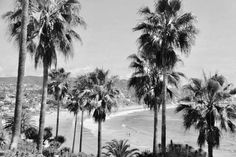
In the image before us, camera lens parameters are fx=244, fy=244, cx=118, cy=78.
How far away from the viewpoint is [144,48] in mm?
14680

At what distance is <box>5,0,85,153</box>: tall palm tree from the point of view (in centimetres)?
1301

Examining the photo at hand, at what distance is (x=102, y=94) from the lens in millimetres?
20656

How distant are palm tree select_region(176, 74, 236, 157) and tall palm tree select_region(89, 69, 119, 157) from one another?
7.83 meters

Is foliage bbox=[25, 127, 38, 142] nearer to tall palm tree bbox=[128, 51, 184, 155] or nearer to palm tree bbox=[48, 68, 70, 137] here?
palm tree bbox=[48, 68, 70, 137]

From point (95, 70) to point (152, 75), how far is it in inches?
210

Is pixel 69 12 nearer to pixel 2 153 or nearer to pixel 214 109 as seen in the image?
pixel 2 153

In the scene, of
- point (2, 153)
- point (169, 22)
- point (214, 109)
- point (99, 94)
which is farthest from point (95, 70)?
point (2, 153)

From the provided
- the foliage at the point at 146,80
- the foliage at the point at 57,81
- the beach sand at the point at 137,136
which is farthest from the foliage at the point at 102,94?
the foliage at the point at 57,81

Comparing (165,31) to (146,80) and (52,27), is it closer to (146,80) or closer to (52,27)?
(146,80)

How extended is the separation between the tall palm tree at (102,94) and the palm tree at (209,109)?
783cm

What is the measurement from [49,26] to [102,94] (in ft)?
29.1

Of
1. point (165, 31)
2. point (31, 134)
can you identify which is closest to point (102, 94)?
point (165, 31)

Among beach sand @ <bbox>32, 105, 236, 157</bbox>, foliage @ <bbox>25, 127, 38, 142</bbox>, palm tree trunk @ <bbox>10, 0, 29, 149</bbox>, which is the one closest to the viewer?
palm tree trunk @ <bbox>10, 0, 29, 149</bbox>

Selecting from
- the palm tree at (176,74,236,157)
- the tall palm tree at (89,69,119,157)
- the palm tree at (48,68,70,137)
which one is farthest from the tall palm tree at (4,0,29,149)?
the palm tree at (48,68,70,137)
